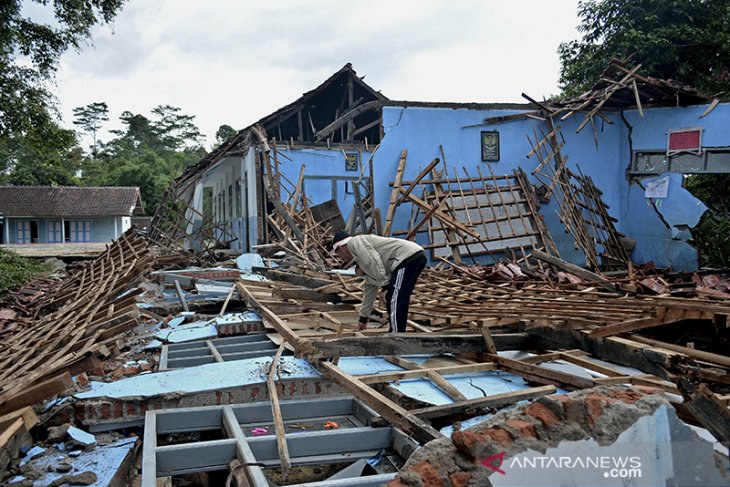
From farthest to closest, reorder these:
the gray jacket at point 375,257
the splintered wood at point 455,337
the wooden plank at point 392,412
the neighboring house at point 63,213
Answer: the neighboring house at point 63,213
the gray jacket at point 375,257
the splintered wood at point 455,337
the wooden plank at point 392,412

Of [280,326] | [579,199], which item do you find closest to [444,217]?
[579,199]

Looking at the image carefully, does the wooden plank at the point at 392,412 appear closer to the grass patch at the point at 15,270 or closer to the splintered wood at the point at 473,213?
the splintered wood at the point at 473,213

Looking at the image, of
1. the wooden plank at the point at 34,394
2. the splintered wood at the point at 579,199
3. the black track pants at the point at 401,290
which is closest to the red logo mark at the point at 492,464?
the wooden plank at the point at 34,394

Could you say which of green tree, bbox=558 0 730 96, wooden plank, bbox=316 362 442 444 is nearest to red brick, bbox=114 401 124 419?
wooden plank, bbox=316 362 442 444

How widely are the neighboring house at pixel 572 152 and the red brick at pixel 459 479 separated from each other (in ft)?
35.0

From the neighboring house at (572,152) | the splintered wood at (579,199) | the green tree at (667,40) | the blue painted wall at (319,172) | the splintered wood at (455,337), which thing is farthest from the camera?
the green tree at (667,40)

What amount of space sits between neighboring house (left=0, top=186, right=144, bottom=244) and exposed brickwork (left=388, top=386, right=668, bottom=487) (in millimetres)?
34360

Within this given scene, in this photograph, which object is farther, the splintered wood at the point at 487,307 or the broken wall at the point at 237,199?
the broken wall at the point at 237,199

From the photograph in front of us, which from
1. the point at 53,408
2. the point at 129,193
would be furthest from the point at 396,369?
the point at 129,193

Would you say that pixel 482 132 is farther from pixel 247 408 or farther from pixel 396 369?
pixel 247 408

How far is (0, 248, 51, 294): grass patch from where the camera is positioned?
15.3 meters

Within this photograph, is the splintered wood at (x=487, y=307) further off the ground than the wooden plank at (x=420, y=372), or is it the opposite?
the splintered wood at (x=487, y=307)

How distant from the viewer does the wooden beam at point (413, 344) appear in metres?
4.55

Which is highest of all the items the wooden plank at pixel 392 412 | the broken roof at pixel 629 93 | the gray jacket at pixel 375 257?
the broken roof at pixel 629 93
